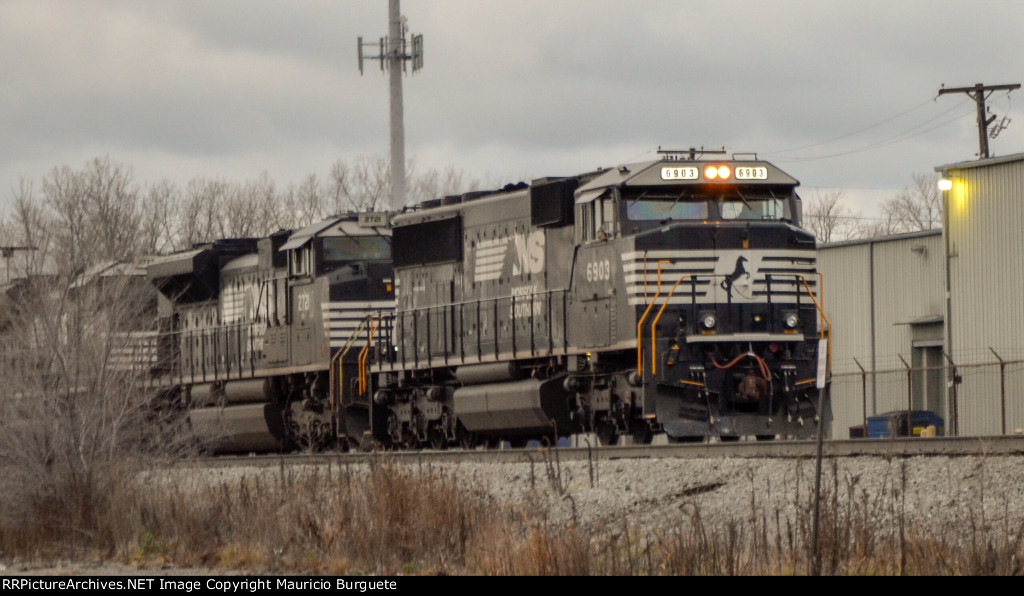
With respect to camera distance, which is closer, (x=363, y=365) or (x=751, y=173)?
(x=751, y=173)

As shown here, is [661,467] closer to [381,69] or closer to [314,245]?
[314,245]

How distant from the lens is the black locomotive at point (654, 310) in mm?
17875

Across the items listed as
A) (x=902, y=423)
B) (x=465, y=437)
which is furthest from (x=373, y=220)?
(x=902, y=423)

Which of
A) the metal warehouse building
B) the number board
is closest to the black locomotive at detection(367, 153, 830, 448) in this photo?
the number board

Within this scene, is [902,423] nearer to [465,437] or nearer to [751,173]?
[465,437]

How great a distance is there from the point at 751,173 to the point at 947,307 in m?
11.2

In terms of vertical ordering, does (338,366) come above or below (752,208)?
below

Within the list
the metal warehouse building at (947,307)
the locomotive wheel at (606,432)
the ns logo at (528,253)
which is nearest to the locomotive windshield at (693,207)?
the ns logo at (528,253)

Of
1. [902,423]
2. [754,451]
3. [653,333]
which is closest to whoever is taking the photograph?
[754,451]

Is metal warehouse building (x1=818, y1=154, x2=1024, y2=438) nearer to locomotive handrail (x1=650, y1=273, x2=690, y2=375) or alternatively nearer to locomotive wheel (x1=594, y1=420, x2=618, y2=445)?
locomotive wheel (x1=594, y1=420, x2=618, y2=445)

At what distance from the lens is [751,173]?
18.4 meters

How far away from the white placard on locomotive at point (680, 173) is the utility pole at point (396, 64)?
18.0 metres

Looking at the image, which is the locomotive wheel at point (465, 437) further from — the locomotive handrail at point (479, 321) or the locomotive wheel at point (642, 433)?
the locomotive wheel at point (642, 433)
